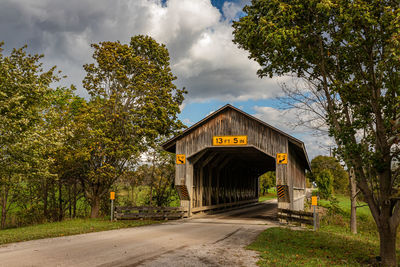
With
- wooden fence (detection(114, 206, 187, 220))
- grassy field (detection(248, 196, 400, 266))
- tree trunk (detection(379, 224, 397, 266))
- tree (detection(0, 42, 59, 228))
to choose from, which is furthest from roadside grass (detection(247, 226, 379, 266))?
tree (detection(0, 42, 59, 228))

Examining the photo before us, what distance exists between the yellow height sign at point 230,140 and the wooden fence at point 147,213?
4.78 m

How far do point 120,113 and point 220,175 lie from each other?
12.9 metres

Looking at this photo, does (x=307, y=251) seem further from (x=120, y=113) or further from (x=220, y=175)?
(x=220, y=175)

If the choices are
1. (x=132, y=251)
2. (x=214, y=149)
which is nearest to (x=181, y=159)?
(x=214, y=149)

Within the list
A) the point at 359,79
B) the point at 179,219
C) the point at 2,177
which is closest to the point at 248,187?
the point at 179,219

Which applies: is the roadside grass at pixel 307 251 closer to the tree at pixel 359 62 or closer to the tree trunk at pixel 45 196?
the tree at pixel 359 62

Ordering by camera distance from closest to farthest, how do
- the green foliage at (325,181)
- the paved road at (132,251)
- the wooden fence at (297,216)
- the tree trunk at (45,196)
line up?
1. the paved road at (132,251)
2. the wooden fence at (297,216)
3. the tree trunk at (45,196)
4. the green foliage at (325,181)

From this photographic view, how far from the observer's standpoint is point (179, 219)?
18703mm

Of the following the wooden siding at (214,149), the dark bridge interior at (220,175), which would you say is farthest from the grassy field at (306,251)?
the dark bridge interior at (220,175)

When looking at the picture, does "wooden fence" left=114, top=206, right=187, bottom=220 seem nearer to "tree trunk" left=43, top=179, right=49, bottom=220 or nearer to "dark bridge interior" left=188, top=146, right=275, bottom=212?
"dark bridge interior" left=188, top=146, right=275, bottom=212

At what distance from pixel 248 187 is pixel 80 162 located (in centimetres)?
2596

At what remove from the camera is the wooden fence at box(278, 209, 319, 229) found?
16016mm

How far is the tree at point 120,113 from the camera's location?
57.5ft

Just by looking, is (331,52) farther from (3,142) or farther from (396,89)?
(3,142)
